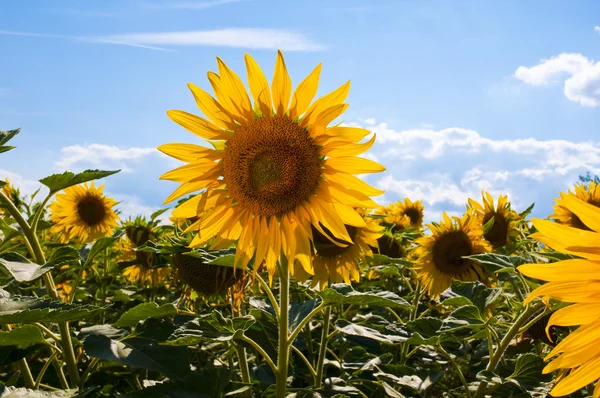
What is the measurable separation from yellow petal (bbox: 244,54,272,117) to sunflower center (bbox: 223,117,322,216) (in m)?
0.06

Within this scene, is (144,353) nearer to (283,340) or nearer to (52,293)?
(283,340)

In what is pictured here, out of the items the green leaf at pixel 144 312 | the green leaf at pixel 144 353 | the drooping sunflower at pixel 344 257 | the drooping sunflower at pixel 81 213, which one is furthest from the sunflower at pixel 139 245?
the green leaf at pixel 144 353

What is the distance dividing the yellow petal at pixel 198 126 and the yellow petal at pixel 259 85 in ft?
0.69

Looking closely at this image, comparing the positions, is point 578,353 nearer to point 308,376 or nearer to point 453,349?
point 308,376

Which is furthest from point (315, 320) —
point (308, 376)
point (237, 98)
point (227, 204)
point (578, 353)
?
point (578, 353)

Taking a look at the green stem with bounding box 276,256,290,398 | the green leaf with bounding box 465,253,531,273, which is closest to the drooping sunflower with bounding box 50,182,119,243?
the green stem with bounding box 276,256,290,398

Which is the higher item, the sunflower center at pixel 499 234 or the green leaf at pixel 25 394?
the sunflower center at pixel 499 234

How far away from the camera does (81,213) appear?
237 inches

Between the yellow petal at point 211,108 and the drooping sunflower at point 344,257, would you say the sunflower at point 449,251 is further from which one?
the yellow petal at point 211,108

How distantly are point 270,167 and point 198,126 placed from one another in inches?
13.4

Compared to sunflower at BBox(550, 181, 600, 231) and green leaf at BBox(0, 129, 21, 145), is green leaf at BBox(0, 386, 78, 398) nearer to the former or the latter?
green leaf at BBox(0, 129, 21, 145)

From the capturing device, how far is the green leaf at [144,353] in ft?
7.22

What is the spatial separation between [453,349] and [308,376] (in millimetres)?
1285

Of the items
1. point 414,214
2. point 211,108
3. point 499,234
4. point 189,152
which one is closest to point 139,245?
point 189,152
